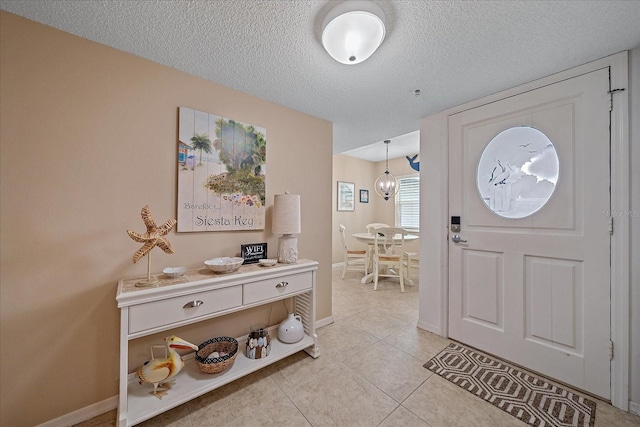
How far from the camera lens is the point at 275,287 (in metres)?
1.82

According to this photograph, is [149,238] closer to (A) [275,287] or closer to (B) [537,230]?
(A) [275,287]

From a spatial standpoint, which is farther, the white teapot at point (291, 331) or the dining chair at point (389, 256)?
the dining chair at point (389, 256)

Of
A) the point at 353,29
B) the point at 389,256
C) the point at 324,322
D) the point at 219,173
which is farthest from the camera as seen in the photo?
the point at 389,256

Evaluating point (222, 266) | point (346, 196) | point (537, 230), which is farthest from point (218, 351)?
point (346, 196)

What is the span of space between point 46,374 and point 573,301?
341 cm

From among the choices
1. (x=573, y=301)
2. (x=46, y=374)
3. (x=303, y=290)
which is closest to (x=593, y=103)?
(x=573, y=301)

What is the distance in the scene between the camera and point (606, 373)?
60.6 inches

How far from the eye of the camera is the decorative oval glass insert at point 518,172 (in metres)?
1.81

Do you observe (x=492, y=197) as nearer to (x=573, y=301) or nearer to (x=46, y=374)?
(x=573, y=301)

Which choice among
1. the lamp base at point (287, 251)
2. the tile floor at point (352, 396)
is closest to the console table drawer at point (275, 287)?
the lamp base at point (287, 251)

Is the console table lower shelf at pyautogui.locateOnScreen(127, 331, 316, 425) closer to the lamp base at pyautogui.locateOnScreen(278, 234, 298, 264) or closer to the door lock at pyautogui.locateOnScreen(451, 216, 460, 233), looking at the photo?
the lamp base at pyautogui.locateOnScreen(278, 234, 298, 264)

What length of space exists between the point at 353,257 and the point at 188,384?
3487 mm

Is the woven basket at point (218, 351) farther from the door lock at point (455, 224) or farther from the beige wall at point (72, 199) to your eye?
the door lock at point (455, 224)

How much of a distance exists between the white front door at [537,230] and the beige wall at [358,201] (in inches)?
120
